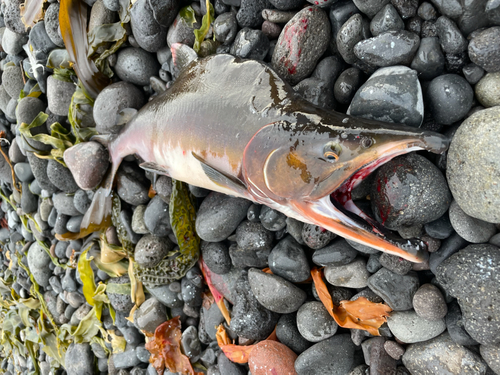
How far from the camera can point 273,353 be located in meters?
2.56

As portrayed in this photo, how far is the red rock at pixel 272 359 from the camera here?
8.29ft

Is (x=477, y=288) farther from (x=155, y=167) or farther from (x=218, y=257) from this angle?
(x=155, y=167)

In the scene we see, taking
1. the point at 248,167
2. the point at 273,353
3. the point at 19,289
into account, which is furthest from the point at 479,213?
the point at 19,289

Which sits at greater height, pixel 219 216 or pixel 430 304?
pixel 219 216

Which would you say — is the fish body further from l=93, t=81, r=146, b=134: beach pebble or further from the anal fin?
l=93, t=81, r=146, b=134: beach pebble

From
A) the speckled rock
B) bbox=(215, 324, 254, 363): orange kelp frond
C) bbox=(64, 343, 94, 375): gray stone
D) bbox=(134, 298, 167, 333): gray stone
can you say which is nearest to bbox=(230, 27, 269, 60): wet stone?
the speckled rock

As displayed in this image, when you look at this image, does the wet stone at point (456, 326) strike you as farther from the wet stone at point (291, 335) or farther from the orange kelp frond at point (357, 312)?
the wet stone at point (291, 335)

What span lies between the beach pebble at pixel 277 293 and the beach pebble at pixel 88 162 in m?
1.79

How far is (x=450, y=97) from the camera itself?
6.18 ft

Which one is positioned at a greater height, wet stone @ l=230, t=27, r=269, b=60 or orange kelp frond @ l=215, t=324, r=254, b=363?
wet stone @ l=230, t=27, r=269, b=60

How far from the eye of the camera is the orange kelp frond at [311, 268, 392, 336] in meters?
2.29

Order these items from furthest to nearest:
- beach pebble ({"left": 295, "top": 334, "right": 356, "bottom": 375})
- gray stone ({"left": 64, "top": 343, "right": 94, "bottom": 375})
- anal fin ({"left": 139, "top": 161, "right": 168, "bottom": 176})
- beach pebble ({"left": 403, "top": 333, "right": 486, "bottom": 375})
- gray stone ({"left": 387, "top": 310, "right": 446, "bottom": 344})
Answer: gray stone ({"left": 64, "top": 343, "right": 94, "bottom": 375})
anal fin ({"left": 139, "top": 161, "right": 168, "bottom": 176})
beach pebble ({"left": 295, "top": 334, "right": 356, "bottom": 375})
gray stone ({"left": 387, "top": 310, "right": 446, "bottom": 344})
beach pebble ({"left": 403, "top": 333, "right": 486, "bottom": 375})

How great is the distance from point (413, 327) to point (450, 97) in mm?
1407

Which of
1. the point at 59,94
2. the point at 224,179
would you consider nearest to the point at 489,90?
the point at 224,179
